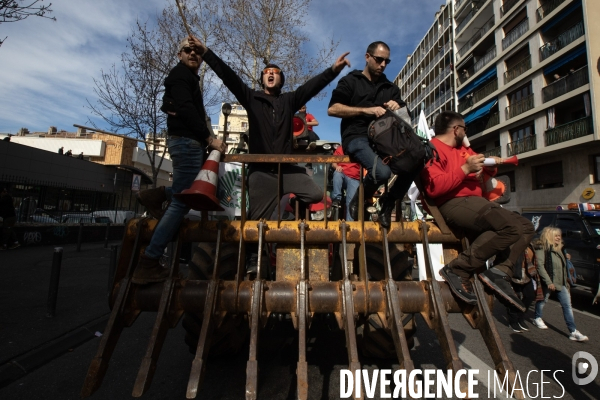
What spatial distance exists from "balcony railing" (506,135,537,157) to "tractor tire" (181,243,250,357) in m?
28.4

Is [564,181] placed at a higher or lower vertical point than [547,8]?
lower

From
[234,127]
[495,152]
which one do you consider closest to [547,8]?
[495,152]

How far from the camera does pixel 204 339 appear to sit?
2045mm

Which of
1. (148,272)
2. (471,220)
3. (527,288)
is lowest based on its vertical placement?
(527,288)

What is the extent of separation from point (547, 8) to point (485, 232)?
1219 inches

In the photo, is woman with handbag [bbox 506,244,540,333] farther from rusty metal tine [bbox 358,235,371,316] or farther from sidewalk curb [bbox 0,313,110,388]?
sidewalk curb [bbox 0,313,110,388]

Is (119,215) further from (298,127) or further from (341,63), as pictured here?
(341,63)

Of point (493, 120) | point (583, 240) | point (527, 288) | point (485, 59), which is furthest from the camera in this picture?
point (485, 59)

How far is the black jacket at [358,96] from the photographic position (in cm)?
319

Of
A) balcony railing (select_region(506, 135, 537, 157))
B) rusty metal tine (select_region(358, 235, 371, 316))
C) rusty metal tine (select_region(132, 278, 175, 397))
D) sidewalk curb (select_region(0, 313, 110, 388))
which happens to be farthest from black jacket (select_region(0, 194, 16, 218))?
balcony railing (select_region(506, 135, 537, 157))

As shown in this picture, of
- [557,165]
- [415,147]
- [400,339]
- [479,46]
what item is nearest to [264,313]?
[400,339]

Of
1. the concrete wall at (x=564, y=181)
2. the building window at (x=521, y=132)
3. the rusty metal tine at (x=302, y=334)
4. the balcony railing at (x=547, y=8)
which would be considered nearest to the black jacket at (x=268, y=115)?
the rusty metal tine at (x=302, y=334)

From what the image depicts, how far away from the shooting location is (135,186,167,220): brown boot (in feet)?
8.98

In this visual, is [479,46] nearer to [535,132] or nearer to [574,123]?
[535,132]
